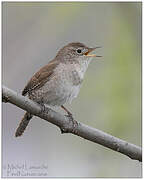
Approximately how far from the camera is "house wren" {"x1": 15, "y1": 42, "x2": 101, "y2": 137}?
3.94m

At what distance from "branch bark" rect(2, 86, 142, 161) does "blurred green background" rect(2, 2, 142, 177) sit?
0.80 ft

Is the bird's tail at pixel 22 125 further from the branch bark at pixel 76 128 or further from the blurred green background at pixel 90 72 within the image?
the branch bark at pixel 76 128

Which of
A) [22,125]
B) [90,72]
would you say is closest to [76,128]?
[90,72]

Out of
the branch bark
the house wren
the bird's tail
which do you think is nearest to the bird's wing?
the house wren

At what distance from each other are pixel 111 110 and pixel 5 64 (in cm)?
157

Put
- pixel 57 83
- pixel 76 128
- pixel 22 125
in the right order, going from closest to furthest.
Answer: pixel 76 128 → pixel 57 83 → pixel 22 125

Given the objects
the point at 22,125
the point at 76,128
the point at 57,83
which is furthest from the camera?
the point at 22,125

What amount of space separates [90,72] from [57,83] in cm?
40

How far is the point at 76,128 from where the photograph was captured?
10.1 feet

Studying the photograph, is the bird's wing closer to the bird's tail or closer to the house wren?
the house wren

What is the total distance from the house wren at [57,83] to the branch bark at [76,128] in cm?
63

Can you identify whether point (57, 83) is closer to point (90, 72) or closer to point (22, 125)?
point (90, 72)

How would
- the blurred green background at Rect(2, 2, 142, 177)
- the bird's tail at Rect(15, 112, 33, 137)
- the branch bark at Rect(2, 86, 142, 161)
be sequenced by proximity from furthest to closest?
the bird's tail at Rect(15, 112, 33, 137) → the blurred green background at Rect(2, 2, 142, 177) → the branch bark at Rect(2, 86, 142, 161)

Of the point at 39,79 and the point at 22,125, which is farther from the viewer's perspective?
the point at 22,125
